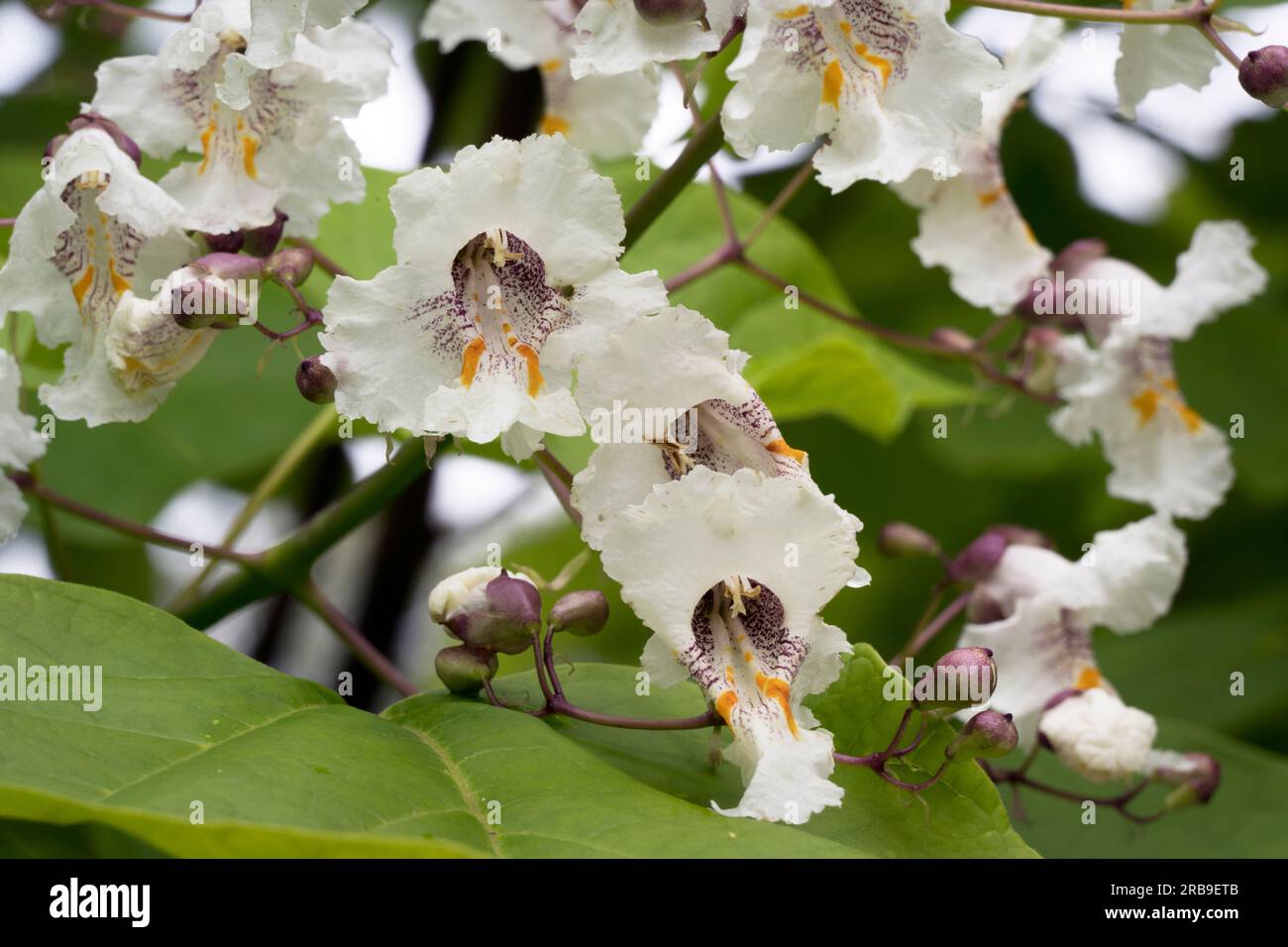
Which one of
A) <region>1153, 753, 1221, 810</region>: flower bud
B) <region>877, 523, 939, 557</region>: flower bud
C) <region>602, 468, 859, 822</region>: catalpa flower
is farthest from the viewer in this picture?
<region>877, 523, 939, 557</region>: flower bud

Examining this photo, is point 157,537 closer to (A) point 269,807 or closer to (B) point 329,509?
(B) point 329,509

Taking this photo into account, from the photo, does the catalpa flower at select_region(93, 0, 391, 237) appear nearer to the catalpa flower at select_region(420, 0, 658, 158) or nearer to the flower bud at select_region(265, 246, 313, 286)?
the flower bud at select_region(265, 246, 313, 286)

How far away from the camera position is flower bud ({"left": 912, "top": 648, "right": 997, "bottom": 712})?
3.56ft

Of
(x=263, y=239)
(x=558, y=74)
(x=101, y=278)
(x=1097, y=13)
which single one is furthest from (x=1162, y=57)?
(x=101, y=278)

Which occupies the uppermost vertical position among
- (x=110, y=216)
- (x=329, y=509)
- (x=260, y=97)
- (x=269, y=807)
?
(x=260, y=97)

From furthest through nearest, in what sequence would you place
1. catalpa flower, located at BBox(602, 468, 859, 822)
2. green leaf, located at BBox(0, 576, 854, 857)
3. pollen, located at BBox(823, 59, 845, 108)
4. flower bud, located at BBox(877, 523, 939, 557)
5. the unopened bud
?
the unopened bud → flower bud, located at BBox(877, 523, 939, 557) → pollen, located at BBox(823, 59, 845, 108) → catalpa flower, located at BBox(602, 468, 859, 822) → green leaf, located at BBox(0, 576, 854, 857)

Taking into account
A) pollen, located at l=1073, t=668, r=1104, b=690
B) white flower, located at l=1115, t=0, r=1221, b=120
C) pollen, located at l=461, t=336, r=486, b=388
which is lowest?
pollen, located at l=1073, t=668, r=1104, b=690

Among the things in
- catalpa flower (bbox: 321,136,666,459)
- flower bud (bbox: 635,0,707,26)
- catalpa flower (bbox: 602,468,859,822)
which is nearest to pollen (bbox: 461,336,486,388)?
catalpa flower (bbox: 321,136,666,459)

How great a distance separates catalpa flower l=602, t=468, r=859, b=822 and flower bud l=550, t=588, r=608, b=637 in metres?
0.11

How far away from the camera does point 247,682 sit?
3.70 ft

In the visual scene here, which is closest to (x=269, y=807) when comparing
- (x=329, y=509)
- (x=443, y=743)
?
(x=443, y=743)

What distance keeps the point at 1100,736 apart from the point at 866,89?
0.62 m

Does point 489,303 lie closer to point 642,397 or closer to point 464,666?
point 642,397

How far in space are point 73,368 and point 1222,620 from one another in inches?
67.5
